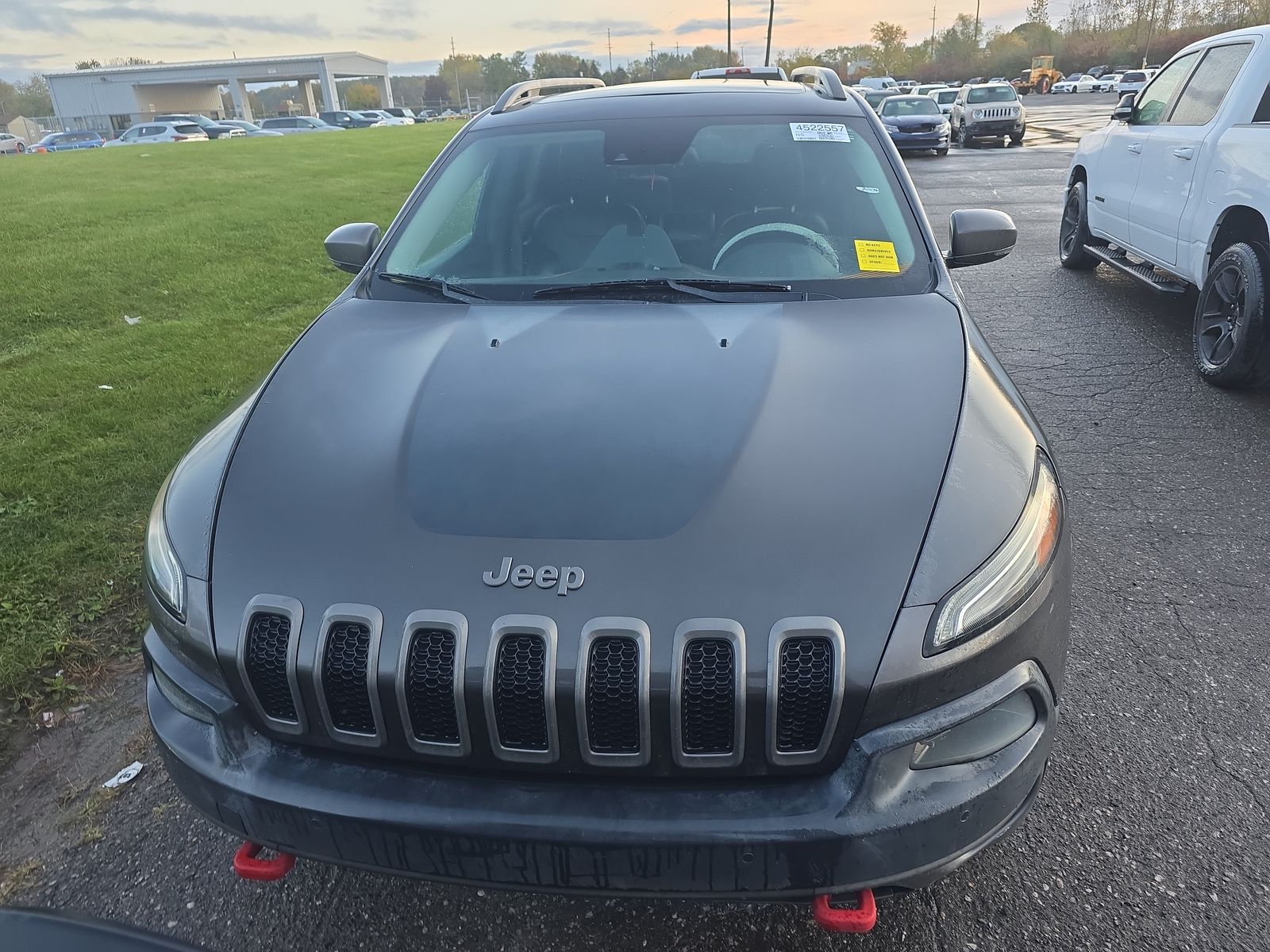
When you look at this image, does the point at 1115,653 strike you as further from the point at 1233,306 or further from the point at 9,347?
the point at 9,347

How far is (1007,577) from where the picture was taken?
1731mm

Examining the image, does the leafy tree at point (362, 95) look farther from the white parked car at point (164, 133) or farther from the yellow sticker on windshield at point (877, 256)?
the yellow sticker on windshield at point (877, 256)

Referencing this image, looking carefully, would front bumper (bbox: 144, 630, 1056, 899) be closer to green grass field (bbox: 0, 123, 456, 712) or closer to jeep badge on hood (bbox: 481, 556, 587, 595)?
jeep badge on hood (bbox: 481, 556, 587, 595)

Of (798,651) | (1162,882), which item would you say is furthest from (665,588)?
(1162,882)

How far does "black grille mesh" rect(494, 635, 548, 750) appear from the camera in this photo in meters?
1.57

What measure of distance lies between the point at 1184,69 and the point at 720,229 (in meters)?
5.06

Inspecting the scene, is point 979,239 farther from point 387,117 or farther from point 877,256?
point 387,117

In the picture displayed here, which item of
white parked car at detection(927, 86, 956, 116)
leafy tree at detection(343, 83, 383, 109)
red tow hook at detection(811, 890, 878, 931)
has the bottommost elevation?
leafy tree at detection(343, 83, 383, 109)

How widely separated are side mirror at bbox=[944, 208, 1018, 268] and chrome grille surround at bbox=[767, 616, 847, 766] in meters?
1.98

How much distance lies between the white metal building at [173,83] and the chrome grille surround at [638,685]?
91436 mm

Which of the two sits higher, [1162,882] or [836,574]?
[836,574]

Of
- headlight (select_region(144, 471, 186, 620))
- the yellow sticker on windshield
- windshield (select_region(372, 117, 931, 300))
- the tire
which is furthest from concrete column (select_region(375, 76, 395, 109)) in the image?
headlight (select_region(144, 471, 186, 620))

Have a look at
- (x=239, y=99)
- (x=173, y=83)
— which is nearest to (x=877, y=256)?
(x=239, y=99)

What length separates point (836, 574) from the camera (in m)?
1.65
